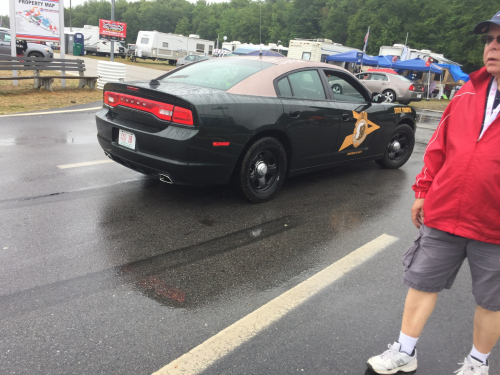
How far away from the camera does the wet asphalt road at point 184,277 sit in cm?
234

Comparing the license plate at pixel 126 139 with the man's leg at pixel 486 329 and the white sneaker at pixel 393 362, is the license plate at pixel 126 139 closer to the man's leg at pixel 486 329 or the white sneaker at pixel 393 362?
the white sneaker at pixel 393 362

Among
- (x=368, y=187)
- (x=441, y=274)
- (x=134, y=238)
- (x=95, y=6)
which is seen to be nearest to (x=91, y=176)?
(x=134, y=238)

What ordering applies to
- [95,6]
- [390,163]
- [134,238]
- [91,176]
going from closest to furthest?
1. [134,238]
2. [91,176]
3. [390,163]
4. [95,6]

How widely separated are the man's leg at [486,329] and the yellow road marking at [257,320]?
1.07m

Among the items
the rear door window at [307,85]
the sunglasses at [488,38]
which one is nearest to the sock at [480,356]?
the sunglasses at [488,38]

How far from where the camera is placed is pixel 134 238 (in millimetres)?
3660

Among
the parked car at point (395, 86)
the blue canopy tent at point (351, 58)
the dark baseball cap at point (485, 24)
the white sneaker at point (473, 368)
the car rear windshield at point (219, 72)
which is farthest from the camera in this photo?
the blue canopy tent at point (351, 58)

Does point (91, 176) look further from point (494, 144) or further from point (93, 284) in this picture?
point (494, 144)

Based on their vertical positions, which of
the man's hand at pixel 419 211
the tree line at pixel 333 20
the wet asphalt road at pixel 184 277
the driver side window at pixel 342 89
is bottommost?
the wet asphalt road at pixel 184 277

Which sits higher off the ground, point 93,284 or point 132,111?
point 132,111

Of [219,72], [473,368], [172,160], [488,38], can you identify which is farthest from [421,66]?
[473,368]

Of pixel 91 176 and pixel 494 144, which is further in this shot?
pixel 91 176

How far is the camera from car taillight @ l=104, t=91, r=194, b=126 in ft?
12.8

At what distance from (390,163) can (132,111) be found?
4200 millimetres
